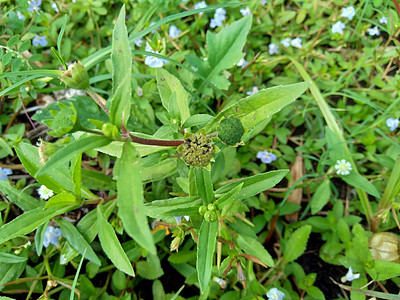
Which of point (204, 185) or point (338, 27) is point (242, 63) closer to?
point (338, 27)

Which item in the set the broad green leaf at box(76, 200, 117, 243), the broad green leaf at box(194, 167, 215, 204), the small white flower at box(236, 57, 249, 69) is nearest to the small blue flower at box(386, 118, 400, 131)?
the small white flower at box(236, 57, 249, 69)

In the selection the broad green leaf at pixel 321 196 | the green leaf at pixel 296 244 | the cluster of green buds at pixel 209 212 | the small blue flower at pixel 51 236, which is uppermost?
the cluster of green buds at pixel 209 212

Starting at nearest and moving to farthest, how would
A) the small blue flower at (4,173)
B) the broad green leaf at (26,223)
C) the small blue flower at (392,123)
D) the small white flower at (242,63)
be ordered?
the broad green leaf at (26,223) < the small blue flower at (4,173) < the small blue flower at (392,123) < the small white flower at (242,63)

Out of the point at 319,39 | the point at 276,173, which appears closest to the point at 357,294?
the point at 276,173

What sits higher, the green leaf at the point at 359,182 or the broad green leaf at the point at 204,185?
the broad green leaf at the point at 204,185

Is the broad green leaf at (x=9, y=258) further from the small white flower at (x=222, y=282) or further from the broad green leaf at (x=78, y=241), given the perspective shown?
the small white flower at (x=222, y=282)

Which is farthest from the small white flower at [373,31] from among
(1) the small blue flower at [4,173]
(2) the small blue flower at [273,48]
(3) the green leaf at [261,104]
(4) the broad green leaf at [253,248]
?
(1) the small blue flower at [4,173]

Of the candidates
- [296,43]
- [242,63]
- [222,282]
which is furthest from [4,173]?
[296,43]
